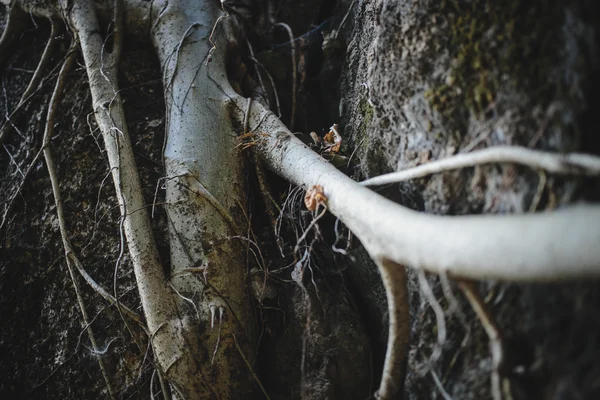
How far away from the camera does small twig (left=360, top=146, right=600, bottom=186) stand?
2.02 feet

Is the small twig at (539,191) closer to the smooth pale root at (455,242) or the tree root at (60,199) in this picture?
the smooth pale root at (455,242)

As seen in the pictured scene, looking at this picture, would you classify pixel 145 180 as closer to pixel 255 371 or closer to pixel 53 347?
pixel 53 347

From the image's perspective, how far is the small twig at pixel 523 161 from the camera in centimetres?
62

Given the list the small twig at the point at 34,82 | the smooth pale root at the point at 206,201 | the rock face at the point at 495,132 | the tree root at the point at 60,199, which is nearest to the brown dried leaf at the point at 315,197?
the rock face at the point at 495,132

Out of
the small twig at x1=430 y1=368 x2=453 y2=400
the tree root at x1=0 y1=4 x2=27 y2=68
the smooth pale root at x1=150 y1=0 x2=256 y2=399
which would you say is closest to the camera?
the small twig at x1=430 y1=368 x2=453 y2=400

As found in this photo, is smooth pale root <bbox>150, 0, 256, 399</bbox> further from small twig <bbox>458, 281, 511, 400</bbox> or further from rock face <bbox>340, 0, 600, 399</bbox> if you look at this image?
small twig <bbox>458, 281, 511, 400</bbox>

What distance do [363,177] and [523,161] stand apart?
0.63m

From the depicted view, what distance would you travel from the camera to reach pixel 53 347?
4.54ft

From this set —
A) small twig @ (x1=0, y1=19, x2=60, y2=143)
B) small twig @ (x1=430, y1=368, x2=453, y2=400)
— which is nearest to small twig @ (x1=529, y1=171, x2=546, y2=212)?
small twig @ (x1=430, y1=368, x2=453, y2=400)

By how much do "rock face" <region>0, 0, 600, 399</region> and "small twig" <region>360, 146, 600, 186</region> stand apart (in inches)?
1.5

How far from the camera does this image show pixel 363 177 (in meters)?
1.29

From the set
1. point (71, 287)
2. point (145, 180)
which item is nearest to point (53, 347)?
point (71, 287)

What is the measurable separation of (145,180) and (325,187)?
0.77 metres

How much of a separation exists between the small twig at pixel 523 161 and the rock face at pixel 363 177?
4cm
